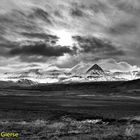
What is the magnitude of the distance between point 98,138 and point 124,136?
9.41 feet

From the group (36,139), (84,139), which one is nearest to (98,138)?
(84,139)

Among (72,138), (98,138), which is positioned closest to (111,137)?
(98,138)

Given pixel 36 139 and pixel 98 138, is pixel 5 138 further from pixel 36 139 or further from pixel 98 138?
pixel 98 138

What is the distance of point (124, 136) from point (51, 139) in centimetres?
694

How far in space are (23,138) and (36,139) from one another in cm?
133

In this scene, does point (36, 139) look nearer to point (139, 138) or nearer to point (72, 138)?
point (72, 138)

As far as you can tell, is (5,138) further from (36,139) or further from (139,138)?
(139,138)

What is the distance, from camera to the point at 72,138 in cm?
2328

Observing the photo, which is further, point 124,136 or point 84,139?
point 124,136

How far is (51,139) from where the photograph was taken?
75.9ft

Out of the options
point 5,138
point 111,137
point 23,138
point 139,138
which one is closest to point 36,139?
point 23,138

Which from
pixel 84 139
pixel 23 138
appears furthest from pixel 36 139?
pixel 84 139

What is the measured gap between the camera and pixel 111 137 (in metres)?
23.9

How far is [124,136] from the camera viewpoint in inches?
965
